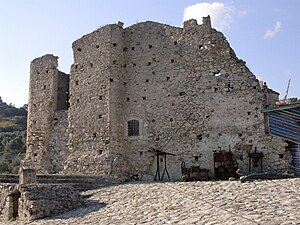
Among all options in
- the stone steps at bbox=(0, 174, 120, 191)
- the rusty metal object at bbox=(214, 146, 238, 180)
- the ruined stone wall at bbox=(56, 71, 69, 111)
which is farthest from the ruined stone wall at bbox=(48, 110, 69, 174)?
the rusty metal object at bbox=(214, 146, 238, 180)

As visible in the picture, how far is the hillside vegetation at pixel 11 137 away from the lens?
35431mm

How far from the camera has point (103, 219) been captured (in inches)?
438

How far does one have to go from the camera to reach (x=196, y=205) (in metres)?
10.8

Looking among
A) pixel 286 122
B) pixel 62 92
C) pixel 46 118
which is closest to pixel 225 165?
pixel 286 122

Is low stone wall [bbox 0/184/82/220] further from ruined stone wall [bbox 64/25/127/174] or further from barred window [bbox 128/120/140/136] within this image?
barred window [bbox 128/120/140/136]

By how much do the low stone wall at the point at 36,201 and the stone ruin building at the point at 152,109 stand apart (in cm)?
533

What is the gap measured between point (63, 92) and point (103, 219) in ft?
42.6

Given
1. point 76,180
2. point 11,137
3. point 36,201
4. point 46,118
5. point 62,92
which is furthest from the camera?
point 11,137

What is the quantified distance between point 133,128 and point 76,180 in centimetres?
434

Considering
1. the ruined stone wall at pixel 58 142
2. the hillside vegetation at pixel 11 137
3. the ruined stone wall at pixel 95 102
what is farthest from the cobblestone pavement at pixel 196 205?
the hillside vegetation at pixel 11 137

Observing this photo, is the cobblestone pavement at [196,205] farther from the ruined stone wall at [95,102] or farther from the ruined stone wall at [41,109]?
the ruined stone wall at [41,109]

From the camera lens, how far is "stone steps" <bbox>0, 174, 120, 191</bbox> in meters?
16.5

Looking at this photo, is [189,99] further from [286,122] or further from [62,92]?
[62,92]

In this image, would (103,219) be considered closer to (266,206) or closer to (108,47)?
(266,206)
